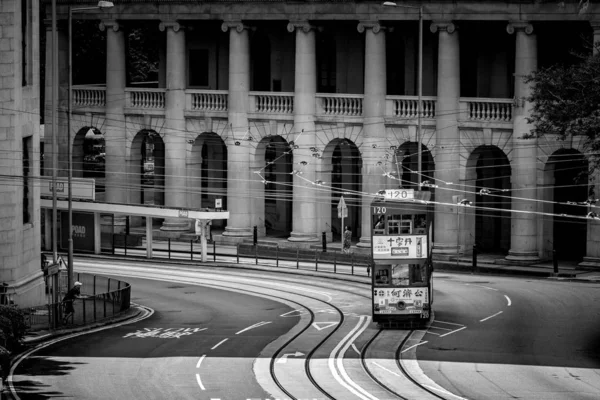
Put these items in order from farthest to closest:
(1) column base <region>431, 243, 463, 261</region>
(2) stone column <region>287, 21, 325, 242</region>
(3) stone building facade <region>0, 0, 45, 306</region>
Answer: (2) stone column <region>287, 21, 325, 242</region>
(1) column base <region>431, 243, 463, 261</region>
(3) stone building facade <region>0, 0, 45, 306</region>

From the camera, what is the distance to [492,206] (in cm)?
Answer: 7931

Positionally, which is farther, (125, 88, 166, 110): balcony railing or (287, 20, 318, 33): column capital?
(125, 88, 166, 110): balcony railing

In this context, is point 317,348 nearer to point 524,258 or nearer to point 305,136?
point 524,258

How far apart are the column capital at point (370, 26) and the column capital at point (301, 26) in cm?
320

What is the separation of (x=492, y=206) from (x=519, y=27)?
503 inches

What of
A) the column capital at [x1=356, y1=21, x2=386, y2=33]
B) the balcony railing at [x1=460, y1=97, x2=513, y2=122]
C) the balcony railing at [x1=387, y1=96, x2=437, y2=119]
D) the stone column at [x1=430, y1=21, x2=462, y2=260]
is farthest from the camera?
the balcony railing at [x1=387, y1=96, x2=437, y2=119]

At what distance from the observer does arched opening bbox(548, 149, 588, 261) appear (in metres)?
73.5

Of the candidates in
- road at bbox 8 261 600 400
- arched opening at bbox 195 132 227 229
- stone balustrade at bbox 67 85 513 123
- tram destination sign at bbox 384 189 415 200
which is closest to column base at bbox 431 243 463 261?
stone balustrade at bbox 67 85 513 123

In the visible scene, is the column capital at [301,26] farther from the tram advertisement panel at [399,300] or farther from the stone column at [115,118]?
the tram advertisement panel at [399,300]

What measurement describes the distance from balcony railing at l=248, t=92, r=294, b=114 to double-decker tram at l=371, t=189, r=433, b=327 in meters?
31.5

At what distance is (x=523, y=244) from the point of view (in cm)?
7119

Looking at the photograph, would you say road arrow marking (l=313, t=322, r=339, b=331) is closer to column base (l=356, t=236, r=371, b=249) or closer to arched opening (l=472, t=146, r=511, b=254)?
column base (l=356, t=236, r=371, b=249)

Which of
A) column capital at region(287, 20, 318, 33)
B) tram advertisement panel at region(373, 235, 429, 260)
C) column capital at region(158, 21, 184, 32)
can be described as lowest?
tram advertisement panel at region(373, 235, 429, 260)

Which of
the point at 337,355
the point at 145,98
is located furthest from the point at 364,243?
the point at 337,355
